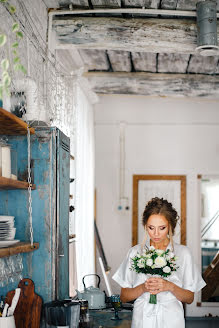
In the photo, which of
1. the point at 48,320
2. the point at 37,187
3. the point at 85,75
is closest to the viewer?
the point at 48,320

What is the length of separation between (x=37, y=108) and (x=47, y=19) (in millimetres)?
1322

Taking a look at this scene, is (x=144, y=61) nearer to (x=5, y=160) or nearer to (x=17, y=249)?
(x=5, y=160)

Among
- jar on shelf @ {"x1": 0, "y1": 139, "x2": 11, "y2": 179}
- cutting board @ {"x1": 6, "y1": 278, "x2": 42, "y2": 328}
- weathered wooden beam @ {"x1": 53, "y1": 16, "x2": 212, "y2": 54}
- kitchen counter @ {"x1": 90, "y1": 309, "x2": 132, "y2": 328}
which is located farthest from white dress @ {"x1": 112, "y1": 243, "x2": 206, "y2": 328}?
weathered wooden beam @ {"x1": 53, "y1": 16, "x2": 212, "y2": 54}

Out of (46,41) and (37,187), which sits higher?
(46,41)

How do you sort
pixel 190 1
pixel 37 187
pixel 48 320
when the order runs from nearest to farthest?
pixel 48 320 → pixel 37 187 → pixel 190 1

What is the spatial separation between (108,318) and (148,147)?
14.1 ft

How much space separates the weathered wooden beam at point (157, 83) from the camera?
6.13 meters

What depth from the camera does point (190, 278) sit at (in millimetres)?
2902

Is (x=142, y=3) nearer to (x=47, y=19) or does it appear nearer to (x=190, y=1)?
(x=190, y=1)

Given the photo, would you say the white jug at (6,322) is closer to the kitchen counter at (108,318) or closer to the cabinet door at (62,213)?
the cabinet door at (62,213)

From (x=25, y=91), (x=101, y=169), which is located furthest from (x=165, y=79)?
(x=25, y=91)

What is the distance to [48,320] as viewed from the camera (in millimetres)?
2754

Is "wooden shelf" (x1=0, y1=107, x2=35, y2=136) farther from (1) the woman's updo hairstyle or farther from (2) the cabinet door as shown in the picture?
(1) the woman's updo hairstyle

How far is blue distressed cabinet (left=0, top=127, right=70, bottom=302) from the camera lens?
298 centimetres
